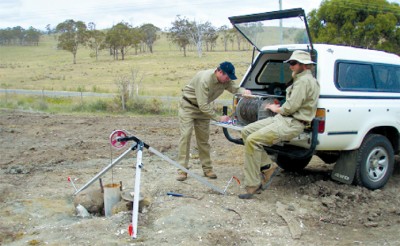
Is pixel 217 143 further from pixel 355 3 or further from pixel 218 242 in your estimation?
pixel 355 3

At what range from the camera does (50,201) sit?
6.33 meters

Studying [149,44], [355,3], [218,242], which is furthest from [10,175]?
[149,44]

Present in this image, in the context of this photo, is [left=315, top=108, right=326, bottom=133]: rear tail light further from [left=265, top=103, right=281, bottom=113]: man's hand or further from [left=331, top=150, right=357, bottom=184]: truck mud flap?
[left=331, top=150, right=357, bottom=184]: truck mud flap

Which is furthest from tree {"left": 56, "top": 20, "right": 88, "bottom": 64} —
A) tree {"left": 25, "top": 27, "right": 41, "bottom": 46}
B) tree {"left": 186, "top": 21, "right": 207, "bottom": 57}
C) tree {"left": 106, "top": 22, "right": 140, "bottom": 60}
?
tree {"left": 25, "top": 27, "right": 41, "bottom": 46}

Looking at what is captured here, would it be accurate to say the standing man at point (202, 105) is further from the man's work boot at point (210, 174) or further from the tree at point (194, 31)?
the tree at point (194, 31)

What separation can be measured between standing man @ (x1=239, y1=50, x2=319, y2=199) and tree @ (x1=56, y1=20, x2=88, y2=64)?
58.3 meters

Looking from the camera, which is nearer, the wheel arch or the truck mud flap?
the truck mud flap

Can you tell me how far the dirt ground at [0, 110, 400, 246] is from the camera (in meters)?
4.96

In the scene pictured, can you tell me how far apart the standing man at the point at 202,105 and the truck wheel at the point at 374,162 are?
1782mm

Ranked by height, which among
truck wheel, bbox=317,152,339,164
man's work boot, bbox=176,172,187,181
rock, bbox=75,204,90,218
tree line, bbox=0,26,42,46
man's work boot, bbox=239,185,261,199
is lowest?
rock, bbox=75,204,90,218

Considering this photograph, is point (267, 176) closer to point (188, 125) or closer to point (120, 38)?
point (188, 125)

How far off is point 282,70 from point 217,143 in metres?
3.70

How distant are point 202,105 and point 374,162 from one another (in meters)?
2.55

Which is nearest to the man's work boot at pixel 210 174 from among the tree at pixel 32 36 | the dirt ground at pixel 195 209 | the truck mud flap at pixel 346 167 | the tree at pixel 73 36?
the dirt ground at pixel 195 209
